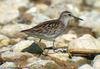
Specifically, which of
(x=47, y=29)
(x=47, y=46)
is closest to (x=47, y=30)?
(x=47, y=29)

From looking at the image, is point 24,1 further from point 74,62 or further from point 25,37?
point 74,62

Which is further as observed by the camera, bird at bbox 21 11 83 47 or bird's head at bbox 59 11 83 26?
bird's head at bbox 59 11 83 26

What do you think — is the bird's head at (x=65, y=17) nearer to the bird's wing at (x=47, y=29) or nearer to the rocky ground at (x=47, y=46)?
the bird's wing at (x=47, y=29)

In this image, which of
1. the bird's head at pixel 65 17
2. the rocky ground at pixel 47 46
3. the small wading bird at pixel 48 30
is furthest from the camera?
the bird's head at pixel 65 17

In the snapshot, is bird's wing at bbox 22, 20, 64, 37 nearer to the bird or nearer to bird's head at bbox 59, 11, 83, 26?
the bird

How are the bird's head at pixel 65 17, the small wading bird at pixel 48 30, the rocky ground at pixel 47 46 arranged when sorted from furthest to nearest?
the bird's head at pixel 65 17
the small wading bird at pixel 48 30
the rocky ground at pixel 47 46

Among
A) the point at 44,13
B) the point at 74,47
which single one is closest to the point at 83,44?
the point at 74,47

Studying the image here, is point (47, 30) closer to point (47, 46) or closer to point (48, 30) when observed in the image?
point (48, 30)

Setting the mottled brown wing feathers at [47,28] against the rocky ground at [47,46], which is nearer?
the rocky ground at [47,46]

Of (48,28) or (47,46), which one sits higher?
(48,28)

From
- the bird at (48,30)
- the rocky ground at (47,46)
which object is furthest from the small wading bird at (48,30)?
the rocky ground at (47,46)

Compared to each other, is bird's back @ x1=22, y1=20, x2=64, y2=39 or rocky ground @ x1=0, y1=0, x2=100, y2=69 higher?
bird's back @ x1=22, y1=20, x2=64, y2=39

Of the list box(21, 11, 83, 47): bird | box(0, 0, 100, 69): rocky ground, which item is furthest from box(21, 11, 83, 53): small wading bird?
box(0, 0, 100, 69): rocky ground

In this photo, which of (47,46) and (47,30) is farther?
(47,46)
